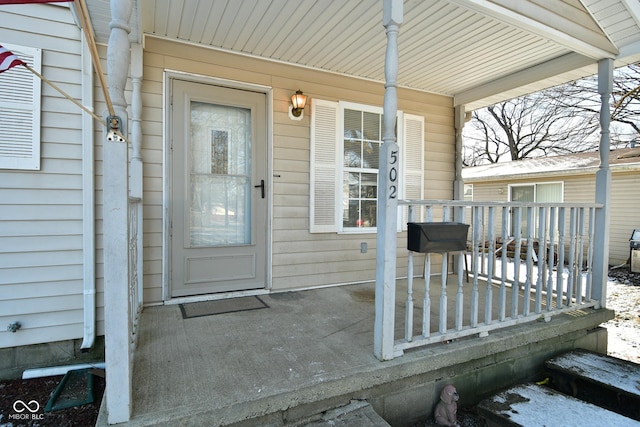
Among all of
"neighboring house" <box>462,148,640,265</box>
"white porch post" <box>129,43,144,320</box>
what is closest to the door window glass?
"white porch post" <box>129,43,144,320</box>

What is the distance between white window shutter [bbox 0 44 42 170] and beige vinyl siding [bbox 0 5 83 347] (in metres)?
0.05

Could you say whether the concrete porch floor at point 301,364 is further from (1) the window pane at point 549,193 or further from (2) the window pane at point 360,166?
(1) the window pane at point 549,193

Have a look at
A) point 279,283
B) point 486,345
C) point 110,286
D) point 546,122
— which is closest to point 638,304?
point 486,345

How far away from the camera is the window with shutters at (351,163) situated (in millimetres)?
3854

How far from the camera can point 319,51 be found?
11.2ft

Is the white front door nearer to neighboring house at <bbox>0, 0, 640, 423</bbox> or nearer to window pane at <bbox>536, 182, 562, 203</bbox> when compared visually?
neighboring house at <bbox>0, 0, 640, 423</bbox>

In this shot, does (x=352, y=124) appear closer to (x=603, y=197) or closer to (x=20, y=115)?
(x=603, y=197)

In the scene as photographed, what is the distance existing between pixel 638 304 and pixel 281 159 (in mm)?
5694

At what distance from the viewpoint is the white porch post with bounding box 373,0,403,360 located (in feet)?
6.64

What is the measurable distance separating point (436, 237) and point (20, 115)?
3162 millimetres

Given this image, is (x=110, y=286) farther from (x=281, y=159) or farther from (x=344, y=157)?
(x=344, y=157)

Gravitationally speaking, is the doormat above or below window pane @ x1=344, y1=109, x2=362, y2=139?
below

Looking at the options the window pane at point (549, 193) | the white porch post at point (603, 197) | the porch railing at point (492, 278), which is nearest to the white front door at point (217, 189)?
the porch railing at point (492, 278)

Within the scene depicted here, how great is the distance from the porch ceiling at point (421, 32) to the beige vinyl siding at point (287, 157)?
0.15m
